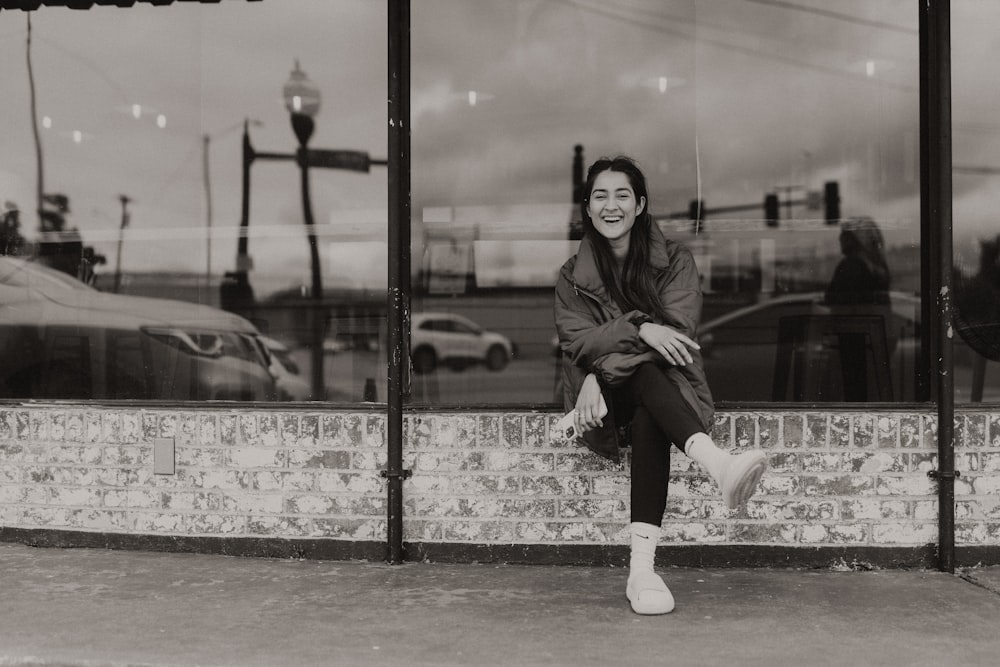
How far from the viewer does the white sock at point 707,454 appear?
132 inches

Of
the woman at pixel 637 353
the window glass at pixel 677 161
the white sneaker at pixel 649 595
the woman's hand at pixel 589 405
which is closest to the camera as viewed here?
the white sneaker at pixel 649 595

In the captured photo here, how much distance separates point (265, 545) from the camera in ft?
14.5

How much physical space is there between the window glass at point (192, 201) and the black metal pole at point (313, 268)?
0.01 m

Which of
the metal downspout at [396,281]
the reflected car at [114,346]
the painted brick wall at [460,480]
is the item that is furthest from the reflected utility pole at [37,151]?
the metal downspout at [396,281]

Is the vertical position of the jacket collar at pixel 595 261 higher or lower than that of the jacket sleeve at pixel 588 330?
higher

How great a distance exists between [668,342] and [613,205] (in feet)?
2.22

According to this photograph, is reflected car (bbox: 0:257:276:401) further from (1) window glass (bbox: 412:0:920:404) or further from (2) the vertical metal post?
(1) window glass (bbox: 412:0:920:404)

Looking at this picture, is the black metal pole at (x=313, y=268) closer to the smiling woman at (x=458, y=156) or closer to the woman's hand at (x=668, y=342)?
the smiling woman at (x=458, y=156)

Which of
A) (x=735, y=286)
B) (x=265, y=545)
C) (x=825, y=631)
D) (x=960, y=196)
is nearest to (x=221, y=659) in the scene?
(x=265, y=545)

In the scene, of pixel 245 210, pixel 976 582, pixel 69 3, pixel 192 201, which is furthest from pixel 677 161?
pixel 69 3

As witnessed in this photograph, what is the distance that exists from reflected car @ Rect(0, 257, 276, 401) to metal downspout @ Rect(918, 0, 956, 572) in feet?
10.5

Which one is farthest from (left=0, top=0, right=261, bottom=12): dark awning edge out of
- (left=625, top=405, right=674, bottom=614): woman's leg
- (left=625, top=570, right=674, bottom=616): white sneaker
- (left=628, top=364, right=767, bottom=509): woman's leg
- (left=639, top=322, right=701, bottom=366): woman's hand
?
(left=625, top=570, right=674, bottom=616): white sneaker

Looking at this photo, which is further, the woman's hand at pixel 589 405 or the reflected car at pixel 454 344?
the reflected car at pixel 454 344

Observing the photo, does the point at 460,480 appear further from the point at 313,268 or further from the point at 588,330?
the point at 313,268
